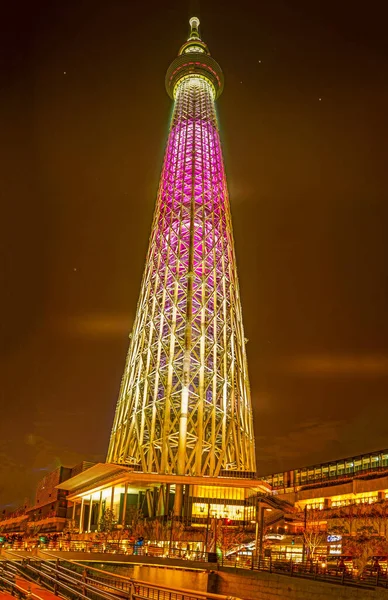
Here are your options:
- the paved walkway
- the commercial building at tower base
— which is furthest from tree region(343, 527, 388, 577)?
the paved walkway

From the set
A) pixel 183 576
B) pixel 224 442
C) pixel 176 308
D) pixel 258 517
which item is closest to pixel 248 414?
pixel 224 442

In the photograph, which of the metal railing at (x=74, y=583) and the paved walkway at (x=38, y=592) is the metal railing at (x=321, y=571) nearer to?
the metal railing at (x=74, y=583)

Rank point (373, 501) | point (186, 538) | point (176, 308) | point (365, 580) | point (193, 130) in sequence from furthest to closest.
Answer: point (193, 130) → point (176, 308) → point (373, 501) → point (186, 538) → point (365, 580)

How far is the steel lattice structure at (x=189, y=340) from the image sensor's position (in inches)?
2862

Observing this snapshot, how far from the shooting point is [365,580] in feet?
92.0

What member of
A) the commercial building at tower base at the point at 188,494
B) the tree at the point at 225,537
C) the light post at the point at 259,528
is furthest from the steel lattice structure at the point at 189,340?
the light post at the point at 259,528

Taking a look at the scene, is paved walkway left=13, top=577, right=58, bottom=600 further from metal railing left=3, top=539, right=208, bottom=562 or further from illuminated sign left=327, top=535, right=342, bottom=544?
illuminated sign left=327, top=535, right=342, bottom=544

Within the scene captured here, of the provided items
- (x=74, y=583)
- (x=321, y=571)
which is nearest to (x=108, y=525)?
(x=321, y=571)

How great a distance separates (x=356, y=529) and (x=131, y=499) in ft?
85.7

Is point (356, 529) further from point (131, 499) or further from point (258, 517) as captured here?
point (131, 499)

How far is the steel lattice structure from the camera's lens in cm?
7269

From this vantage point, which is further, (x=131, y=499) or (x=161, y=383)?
(x=161, y=383)

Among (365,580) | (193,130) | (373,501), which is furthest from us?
(193,130)

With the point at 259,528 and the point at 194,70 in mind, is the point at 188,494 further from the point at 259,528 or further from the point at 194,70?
the point at 194,70
